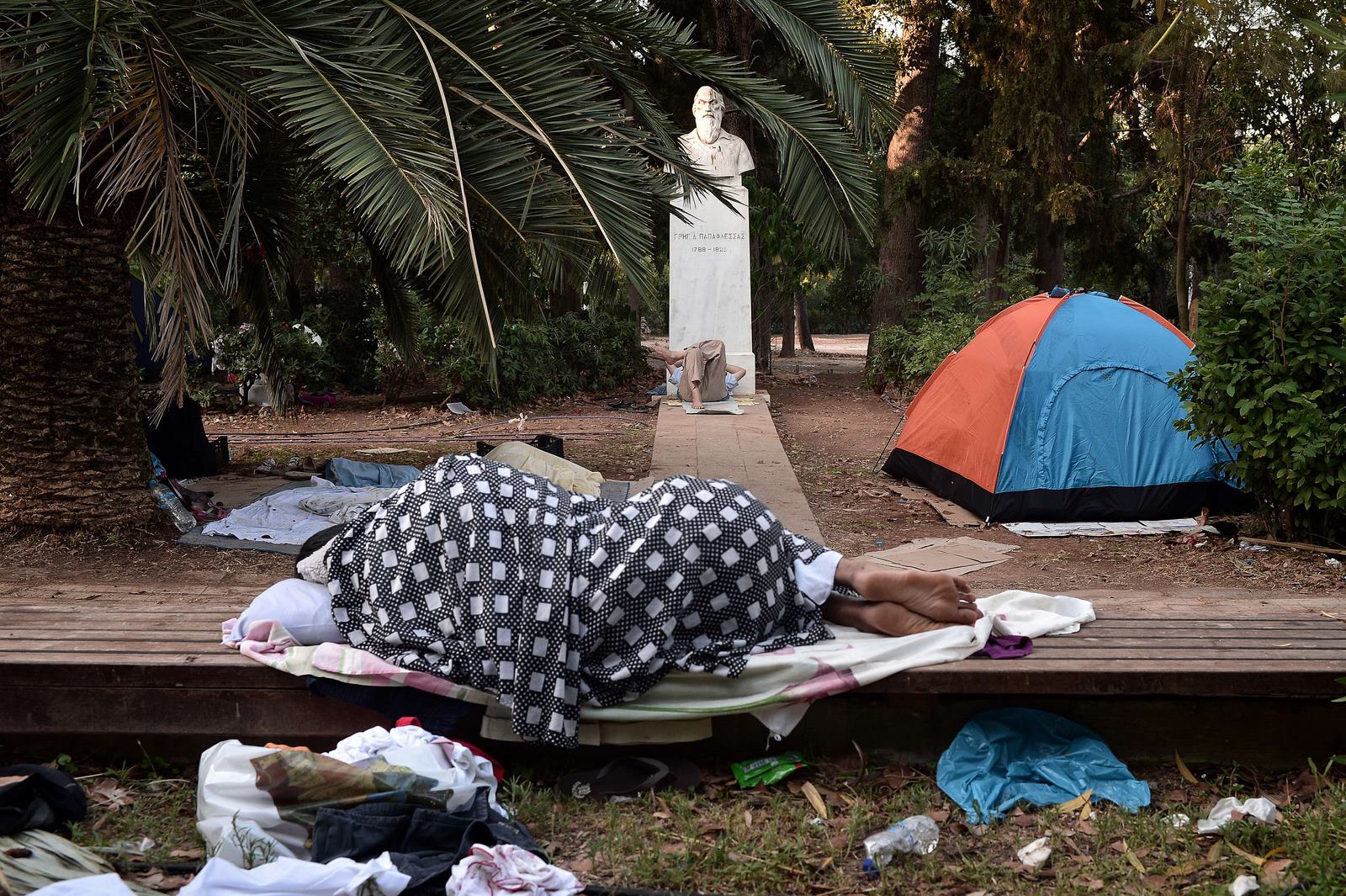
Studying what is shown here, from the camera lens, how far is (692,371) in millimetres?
12219

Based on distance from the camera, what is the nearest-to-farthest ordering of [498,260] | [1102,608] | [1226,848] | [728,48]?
[1226,848] → [1102,608] → [498,260] → [728,48]

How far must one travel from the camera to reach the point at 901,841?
2971 millimetres

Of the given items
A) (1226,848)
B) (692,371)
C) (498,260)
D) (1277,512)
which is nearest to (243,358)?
(692,371)

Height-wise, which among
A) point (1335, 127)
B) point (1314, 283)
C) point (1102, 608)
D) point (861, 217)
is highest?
point (1335, 127)

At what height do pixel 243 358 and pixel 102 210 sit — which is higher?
pixel 102 210

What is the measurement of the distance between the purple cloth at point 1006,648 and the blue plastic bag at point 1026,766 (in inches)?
7.7

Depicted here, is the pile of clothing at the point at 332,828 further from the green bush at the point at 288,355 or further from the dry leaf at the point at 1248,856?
the green bush at the point at 288,355

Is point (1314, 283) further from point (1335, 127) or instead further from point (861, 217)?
point (1335, 127)

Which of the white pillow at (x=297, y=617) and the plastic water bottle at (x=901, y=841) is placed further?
the white pillow at (x=297, y=617)

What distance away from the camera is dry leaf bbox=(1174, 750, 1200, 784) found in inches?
131

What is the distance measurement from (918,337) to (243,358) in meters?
8.30

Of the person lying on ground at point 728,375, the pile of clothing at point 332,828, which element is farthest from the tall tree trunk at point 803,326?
the pile of clothing at point 332,828

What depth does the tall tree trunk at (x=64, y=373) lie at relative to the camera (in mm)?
5793

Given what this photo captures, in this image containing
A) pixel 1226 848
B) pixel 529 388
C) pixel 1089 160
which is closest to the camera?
pixel 1226 848
